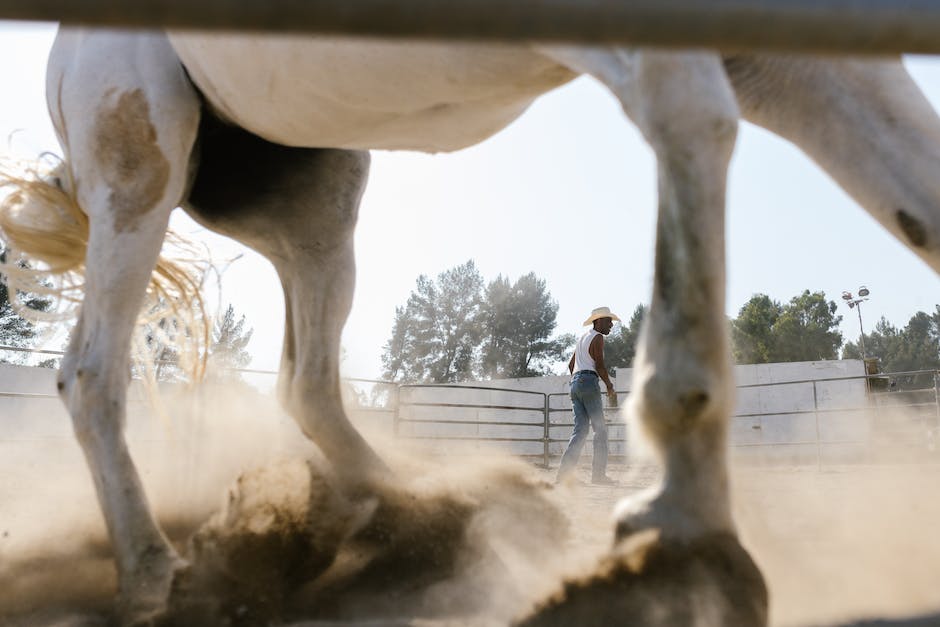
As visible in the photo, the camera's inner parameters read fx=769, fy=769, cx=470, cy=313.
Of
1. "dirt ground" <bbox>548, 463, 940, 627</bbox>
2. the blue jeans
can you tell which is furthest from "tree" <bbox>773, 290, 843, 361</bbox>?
"dirt ground" <bbox>548, 463, 940, 627</bbox>

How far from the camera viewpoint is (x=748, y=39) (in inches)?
20.8

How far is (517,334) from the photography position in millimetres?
44312

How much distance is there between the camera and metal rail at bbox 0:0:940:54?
0.47 metres

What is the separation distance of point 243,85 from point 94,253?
81cm

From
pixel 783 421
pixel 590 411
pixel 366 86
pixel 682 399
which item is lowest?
pixel 682 399

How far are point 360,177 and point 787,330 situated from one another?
37.5m

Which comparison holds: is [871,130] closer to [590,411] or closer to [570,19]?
[570,19]

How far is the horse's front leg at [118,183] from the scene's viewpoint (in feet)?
8.64

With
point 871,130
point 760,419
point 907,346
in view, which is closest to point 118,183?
point 871,130

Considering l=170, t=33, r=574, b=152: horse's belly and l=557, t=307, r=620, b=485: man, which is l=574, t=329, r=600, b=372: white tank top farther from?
l=170, t=33, r=574, b=152: horse's belly

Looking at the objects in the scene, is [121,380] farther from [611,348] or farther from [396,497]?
[611,348]

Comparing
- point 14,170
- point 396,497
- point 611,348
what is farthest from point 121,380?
point 611,348

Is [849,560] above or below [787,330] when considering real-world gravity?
below

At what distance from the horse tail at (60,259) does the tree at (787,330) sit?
1374 inches
